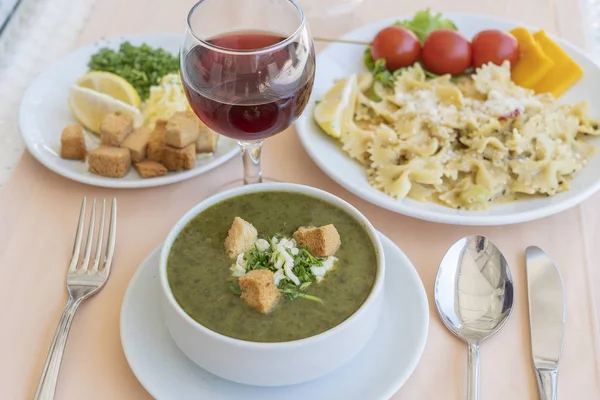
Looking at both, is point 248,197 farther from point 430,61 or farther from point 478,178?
Result: point 430,61

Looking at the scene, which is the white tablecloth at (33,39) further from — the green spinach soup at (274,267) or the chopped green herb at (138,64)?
the green spinach soup at (274,267)

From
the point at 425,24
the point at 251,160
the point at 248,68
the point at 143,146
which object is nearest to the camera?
the point at 248,68

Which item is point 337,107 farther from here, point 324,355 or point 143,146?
point 324,355

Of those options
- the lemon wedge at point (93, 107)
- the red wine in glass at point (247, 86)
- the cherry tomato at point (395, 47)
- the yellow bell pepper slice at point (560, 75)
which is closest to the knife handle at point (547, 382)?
the red wine in glass at point (247, 86)

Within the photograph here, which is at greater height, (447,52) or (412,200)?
(447,52)

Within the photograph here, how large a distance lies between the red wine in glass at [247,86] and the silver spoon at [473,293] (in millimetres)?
593

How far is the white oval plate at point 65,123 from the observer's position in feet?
6.35

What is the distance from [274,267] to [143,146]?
0.81 metres

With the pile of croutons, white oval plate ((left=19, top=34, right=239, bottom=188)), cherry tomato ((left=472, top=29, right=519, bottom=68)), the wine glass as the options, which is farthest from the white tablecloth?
cherry tomato ((left=472, top=29, right=519, bottom=68))

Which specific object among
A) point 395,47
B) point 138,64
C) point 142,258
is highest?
point 395,47

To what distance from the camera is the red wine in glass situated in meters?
1.51

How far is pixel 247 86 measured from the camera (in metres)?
1.54

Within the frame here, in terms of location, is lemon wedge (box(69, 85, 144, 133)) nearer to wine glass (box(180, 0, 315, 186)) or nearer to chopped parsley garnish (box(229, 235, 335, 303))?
wine glass (box(180, 0, 315, 186))

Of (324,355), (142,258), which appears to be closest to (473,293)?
(324,355)
